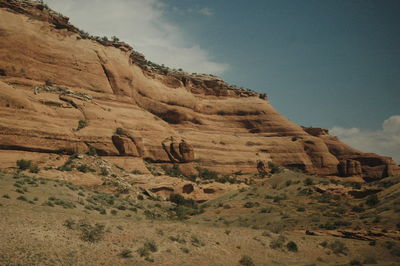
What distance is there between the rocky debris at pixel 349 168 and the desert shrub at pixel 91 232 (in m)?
59.4

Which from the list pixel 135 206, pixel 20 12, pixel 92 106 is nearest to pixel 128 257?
pixel 135 206

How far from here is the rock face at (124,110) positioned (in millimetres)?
31875

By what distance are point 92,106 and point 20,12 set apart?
557 inches

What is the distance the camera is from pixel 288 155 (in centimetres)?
6175

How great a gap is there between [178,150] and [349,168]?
3736 centimetres

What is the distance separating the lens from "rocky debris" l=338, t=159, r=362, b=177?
212 feet

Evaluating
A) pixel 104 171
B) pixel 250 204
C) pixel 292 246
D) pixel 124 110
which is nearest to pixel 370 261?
pixel 292 246

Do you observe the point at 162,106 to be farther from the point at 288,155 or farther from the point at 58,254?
the point at 58,254

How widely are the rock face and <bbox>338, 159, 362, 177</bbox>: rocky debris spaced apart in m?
0.19

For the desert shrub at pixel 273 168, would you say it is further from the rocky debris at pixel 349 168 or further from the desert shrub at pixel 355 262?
the desert shrub at pixel 355 262

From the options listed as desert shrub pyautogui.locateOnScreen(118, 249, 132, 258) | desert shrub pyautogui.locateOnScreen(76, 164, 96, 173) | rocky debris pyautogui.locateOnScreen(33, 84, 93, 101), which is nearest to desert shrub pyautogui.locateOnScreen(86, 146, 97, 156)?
desert shrub pyautogui.locateOnScreen(76, 164, 96, 173)

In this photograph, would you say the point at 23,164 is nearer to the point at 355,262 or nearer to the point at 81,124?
the point at 81,124

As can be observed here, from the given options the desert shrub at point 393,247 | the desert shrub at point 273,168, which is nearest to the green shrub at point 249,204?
the desert shrub at point 393,247

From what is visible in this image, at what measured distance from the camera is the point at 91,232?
13516 millimetres
